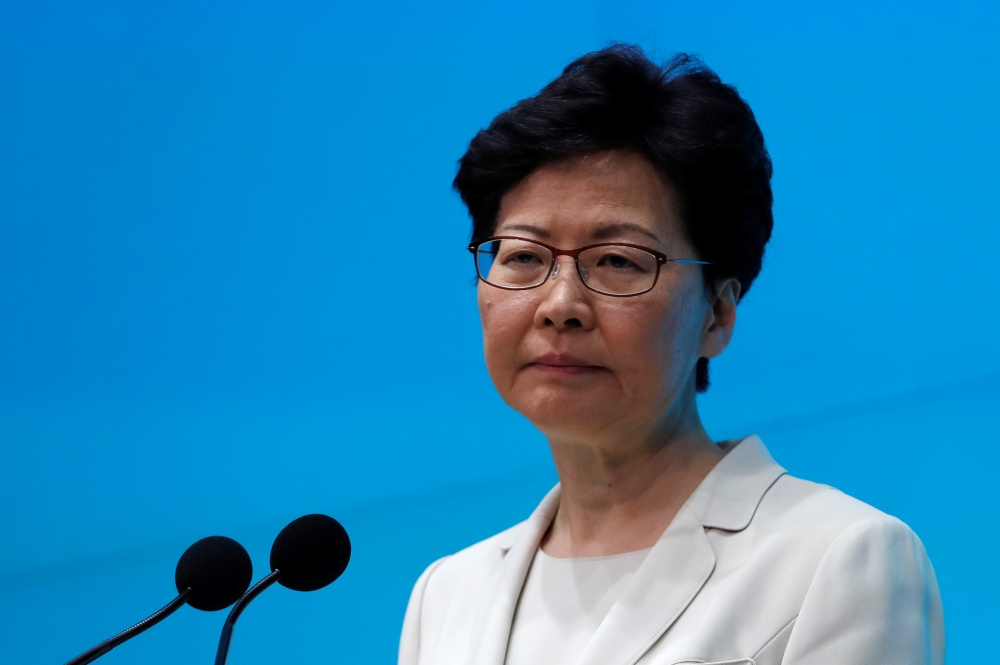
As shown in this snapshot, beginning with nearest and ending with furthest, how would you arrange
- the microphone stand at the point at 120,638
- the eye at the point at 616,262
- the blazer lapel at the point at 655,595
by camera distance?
the microphone stand at the point at 120,638 → the blazer lapel at the point at 655,595 → the eye at the point at 616,262

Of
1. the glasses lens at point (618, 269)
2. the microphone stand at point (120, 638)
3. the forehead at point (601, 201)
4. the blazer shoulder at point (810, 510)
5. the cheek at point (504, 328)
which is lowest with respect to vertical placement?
the microphone stand at point (120, 638)

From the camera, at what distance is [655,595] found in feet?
5.00

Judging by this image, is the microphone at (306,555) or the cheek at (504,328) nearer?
the microphone at (306,555)

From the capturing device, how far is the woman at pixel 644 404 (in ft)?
4.66

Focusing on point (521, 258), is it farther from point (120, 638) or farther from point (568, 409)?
point (120, 638)

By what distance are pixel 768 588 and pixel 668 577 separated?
0.50ft

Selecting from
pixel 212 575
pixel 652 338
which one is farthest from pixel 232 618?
pixel 652 338

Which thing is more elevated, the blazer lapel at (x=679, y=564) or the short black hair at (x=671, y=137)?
the short black hair at (x=671, y=137)

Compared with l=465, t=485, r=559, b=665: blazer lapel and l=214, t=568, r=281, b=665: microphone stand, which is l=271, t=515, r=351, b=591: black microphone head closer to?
l=214, t=568, r=281, b=665: microphone stand

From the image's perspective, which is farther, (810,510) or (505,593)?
(505,593)

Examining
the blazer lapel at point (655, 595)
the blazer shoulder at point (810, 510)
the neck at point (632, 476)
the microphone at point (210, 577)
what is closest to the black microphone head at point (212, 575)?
the microphone at point (210, 577)

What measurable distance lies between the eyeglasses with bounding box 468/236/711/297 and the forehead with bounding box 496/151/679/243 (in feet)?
0.08

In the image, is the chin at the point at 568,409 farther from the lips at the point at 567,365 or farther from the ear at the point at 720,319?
the ear at the point at 720,319

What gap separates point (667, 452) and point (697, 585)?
0.28 m
